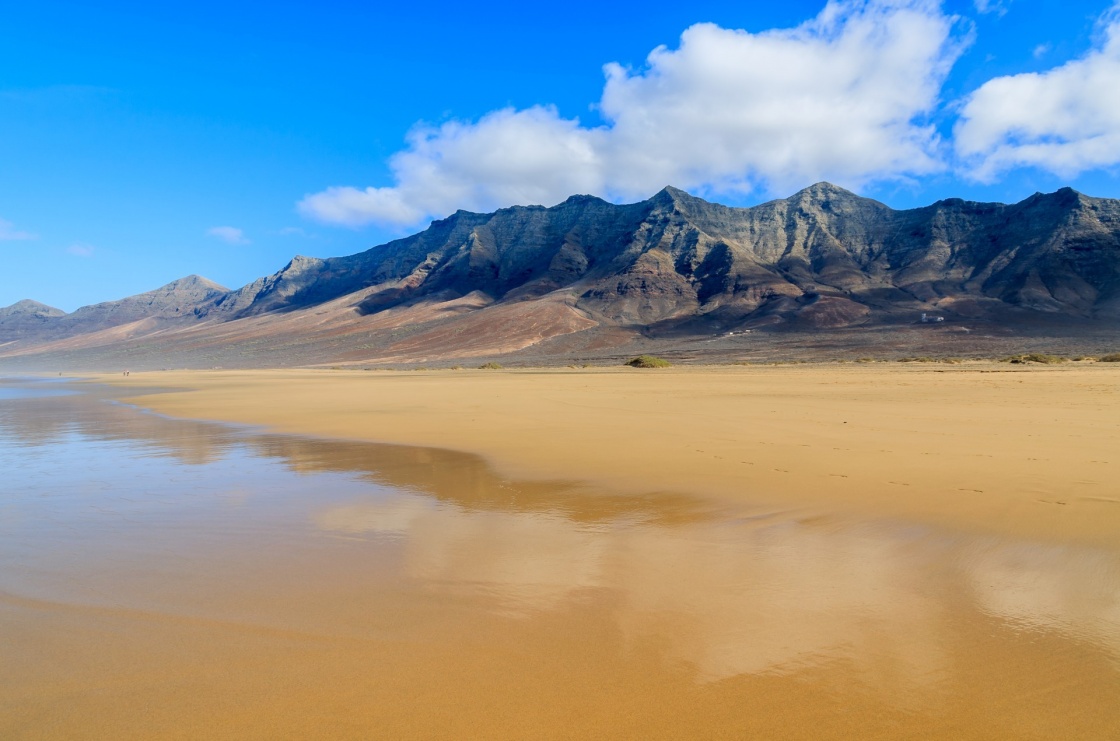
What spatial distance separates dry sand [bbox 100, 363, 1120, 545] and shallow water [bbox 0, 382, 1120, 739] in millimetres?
1213

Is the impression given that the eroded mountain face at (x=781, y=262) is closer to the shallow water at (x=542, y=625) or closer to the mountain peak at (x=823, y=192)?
the mountain peak at (x=823, y=192)

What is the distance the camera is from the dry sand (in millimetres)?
7277

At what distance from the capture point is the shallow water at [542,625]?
3.18 meters

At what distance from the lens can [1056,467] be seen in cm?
857

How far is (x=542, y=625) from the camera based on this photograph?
13.9 ft

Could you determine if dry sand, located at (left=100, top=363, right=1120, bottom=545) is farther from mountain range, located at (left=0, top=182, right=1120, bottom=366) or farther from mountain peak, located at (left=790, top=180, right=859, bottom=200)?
mountain peak, located at (left=790, top=180, right=859, bottom=200)

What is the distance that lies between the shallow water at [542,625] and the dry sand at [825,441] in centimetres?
121

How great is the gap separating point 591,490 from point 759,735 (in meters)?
5.52

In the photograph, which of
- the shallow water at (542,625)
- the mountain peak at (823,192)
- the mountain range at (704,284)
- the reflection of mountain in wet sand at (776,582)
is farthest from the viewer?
the mountain peak at (823,192)

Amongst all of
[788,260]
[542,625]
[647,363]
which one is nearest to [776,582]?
[542,625]

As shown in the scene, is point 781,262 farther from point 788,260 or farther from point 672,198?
point 672,198

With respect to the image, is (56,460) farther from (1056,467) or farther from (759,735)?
(1056,467)

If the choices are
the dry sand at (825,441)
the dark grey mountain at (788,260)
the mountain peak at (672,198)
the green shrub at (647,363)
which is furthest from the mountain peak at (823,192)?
the dry sand at (825,441)

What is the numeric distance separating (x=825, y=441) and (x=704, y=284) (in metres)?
128
